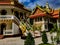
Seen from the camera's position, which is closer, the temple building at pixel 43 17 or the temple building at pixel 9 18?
the temple building at pixel 9 18

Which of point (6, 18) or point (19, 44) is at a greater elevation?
point (6, 18)

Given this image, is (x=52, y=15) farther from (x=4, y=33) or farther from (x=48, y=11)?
(x=4, y=33)

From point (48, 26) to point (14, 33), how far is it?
10499 mm

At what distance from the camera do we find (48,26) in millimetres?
40312

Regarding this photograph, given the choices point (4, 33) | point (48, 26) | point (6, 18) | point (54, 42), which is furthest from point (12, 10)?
point (54, 42)

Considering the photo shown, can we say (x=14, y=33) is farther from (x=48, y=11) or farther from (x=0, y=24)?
(x=48, y=11)

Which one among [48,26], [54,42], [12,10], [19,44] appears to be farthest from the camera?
[48,26]

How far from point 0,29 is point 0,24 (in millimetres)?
735

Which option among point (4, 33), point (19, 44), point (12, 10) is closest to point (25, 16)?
point (12, 10)

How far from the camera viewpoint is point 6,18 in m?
31.8

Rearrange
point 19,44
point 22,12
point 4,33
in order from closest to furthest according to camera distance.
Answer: point 19,44 → point 4,33 → point 22,12

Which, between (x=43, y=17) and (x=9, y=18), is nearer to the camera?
(x=9, y=18)

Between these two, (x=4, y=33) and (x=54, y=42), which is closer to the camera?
(x=54, y=42)

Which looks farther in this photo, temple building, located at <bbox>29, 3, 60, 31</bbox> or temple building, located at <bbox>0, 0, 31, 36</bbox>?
temple building, located at <bbox>29, 3, 60, 31</bbox>
